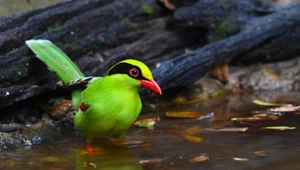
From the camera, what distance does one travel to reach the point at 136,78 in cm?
404

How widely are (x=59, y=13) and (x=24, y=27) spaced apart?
0.54 m

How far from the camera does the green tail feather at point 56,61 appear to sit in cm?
467

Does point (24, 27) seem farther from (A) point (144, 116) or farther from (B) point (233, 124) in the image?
(B) point (233, 124)

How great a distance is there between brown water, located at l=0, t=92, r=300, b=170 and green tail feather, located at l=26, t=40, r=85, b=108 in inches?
19.2

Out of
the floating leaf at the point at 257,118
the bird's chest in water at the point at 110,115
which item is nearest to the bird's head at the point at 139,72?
the bird's chest in water at the point at 110,115

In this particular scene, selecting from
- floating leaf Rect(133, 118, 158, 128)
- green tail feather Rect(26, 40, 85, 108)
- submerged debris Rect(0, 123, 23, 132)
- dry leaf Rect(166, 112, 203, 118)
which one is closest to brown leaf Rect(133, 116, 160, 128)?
floating leaf Rect(133, 118, 158, 128)

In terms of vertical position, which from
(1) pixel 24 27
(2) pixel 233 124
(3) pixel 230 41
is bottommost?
(2) pixel 233 124

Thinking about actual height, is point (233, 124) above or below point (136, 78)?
below

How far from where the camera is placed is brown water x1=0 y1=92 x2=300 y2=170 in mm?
3459

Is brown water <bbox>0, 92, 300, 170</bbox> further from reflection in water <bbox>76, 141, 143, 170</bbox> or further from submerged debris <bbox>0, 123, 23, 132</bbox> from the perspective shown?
submerged debris <bbox>0, 123, 23, 132</bbox>

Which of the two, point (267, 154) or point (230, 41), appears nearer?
point (267, 154)

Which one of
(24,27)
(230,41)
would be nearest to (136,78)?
(24,27)

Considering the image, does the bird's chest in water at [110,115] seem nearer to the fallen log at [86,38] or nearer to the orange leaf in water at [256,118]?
the fallen log at [86,38]

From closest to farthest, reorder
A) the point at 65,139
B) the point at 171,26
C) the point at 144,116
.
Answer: the point at 65,139 < the point at 144,116 < the point at 171,26
